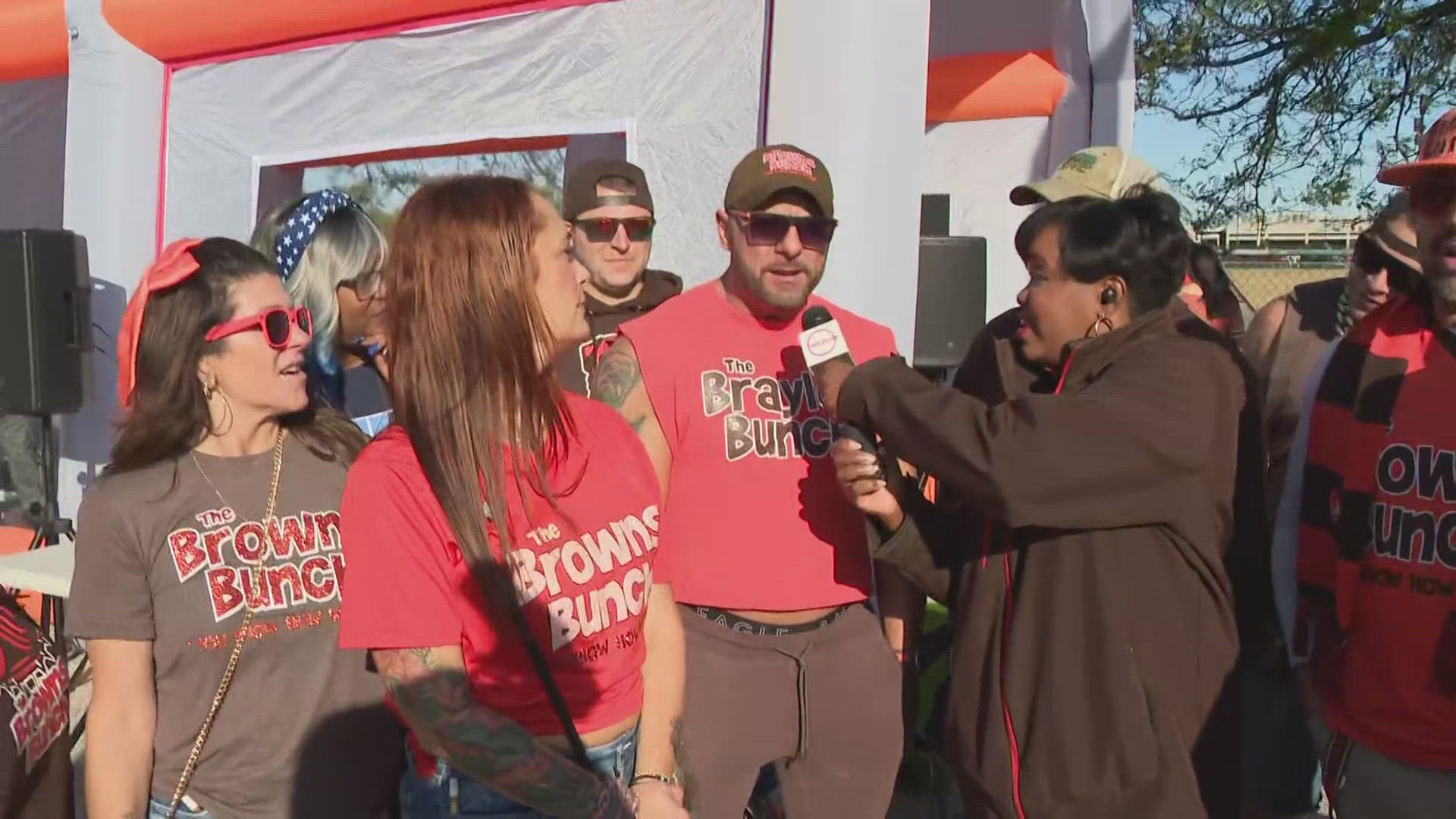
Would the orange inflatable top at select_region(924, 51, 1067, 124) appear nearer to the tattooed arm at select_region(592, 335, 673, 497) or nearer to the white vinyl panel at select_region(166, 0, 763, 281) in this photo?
the white vinyl panel at select_region(166, 0, 763, 281)

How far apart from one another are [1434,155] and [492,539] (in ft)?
5.59

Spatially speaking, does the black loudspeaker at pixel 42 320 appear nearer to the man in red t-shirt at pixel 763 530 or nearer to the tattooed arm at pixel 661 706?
the man in red t-shirt at pixel 763 530

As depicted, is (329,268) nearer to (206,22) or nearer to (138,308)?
(138,308)

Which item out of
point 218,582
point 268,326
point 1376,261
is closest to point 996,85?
point 1376,261

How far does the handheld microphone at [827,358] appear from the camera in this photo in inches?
82.6

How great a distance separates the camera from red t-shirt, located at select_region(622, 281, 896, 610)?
2486 mm

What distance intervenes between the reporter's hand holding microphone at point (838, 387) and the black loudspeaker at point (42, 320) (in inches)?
181

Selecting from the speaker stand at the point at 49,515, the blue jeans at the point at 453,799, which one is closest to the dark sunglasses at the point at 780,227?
the blue jeans at the point at 453,799

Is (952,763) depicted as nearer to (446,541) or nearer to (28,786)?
(446,541)

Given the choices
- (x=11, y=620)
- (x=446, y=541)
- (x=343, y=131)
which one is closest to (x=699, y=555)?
(x=446, y=541)

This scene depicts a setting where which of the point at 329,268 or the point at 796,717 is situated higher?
the point at 329,268

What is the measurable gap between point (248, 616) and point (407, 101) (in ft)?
10.9

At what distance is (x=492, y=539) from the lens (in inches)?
56.2

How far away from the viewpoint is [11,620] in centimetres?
185
